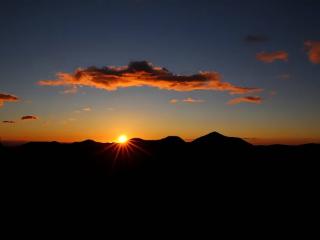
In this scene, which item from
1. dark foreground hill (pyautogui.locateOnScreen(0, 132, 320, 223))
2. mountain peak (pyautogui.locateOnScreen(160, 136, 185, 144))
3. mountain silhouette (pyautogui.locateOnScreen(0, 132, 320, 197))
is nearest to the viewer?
dark foreground hill (pyautogui.locateOnScreen(0, 132, 320, 223))

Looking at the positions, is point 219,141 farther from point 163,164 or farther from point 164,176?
point 164,176

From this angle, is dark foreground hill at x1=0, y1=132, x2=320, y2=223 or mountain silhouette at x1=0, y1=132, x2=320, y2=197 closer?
dark foreground hill at x1=0, y1=132, x2=320, y2=223

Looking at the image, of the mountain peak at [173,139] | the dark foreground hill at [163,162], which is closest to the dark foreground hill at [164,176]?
the mountain peak at [173,139]

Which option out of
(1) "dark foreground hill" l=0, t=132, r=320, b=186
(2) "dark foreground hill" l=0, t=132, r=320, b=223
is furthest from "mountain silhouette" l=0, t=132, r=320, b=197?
(2) "dark foreground hill" l=0, t=132, r=320, b=223

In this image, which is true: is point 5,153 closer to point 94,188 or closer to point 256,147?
point 94,188

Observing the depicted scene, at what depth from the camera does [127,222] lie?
40094 mm

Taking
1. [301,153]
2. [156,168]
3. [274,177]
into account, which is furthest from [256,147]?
[156,168]

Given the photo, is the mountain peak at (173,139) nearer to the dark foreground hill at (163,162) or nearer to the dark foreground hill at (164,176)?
the dark foreground hill at (164,176)

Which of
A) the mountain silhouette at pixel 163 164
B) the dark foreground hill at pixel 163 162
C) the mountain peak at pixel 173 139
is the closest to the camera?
the mountain silhouette at pixel 163 164

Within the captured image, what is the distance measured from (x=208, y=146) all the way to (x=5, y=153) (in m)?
37.9

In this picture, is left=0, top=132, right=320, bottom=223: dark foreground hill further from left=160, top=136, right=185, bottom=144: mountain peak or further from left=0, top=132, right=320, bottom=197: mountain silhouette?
left=0, top=132, right=320, bottom=197: mountain silhouette

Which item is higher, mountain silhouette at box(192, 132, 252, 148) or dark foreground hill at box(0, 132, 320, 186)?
mountain silhouette at box(192, 132, 252, 148)

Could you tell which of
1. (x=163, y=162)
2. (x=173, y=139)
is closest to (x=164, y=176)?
(x=163, y=162)

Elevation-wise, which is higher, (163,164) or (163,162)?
(163,162)
